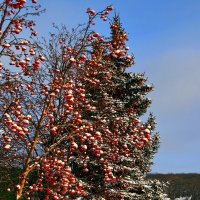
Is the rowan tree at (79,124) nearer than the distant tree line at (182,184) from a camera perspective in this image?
Yes

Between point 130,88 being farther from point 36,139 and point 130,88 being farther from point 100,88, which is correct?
point 36,139

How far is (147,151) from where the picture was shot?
30062mm

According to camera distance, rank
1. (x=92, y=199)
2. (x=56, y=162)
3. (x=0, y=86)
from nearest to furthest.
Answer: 1. (x=0, y=86)
2. (x=56, y=162)
3. (x=92, y=199)

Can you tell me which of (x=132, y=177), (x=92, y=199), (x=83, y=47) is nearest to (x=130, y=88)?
(x=132, y=177)

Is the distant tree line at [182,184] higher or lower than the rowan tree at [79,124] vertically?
higher

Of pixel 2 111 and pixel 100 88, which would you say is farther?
pixel 100 88

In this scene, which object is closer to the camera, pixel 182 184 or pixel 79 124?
pixel 79 124

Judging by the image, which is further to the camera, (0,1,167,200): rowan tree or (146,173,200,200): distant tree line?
(146,173,200,200): distant tree line

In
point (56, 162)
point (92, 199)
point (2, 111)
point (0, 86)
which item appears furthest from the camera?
point (92, 199)

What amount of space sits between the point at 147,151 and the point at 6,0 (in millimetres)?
22728

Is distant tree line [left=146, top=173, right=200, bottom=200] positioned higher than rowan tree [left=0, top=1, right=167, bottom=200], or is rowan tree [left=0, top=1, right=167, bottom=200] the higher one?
distant tree line [left=146, top=173, right=200, bottom=200]

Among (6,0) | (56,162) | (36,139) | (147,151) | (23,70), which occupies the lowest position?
(56,162)

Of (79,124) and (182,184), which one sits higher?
(182,184)

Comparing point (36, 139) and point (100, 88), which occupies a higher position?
point (100, 88)
